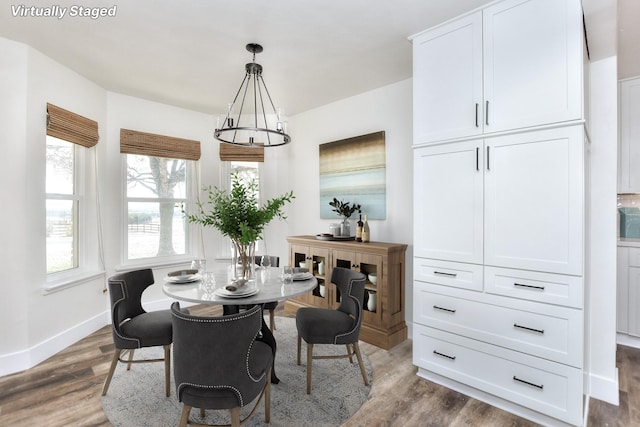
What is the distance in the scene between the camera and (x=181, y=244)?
442 cm

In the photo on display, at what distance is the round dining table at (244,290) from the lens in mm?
1970

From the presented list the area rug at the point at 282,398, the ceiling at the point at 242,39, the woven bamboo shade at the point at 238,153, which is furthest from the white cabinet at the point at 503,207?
the woven bamboo shade at the point at 238,153

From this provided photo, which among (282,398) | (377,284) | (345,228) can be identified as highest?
(345,228)

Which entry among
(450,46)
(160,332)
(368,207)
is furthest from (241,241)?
(450,46)

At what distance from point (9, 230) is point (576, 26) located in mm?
4368

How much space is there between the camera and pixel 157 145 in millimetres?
4051

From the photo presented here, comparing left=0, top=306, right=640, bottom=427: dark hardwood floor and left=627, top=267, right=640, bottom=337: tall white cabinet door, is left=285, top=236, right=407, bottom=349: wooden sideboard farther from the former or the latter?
left=627, top=267, right=640, bottom=337: tall white cabinet door

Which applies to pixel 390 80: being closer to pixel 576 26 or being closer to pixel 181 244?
pixel 576 26

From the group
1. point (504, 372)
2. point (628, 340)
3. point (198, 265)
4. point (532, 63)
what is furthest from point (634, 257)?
point (198, 265)

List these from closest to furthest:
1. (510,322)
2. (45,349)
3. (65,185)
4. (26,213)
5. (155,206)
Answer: (510,322) < (26,213) < (45,349) < (65,185) < (155,206)

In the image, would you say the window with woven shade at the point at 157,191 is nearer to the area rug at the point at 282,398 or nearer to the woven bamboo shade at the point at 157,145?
the woven bamboo shade at the point at 157,145

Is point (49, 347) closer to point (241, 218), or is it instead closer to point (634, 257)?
point (241, 218)

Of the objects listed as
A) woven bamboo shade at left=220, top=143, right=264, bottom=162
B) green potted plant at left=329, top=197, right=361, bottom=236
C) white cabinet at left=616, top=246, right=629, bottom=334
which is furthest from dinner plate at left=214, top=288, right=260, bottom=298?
white cabinet at left=616, top=246, right=629, bottom=334

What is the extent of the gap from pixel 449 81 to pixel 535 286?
5.06 feet
